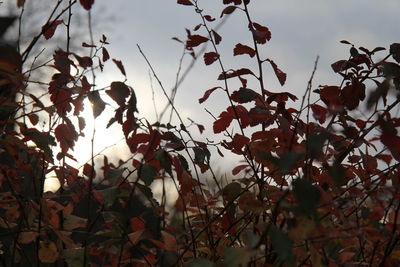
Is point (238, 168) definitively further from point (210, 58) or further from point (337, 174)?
point (337, 174)

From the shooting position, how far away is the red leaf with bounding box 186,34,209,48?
3082mm

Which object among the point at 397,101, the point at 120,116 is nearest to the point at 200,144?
the point at 120,116

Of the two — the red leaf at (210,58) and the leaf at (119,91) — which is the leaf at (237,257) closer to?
the leaf at (119,91)

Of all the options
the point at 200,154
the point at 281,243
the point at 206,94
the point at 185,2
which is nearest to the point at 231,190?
the point at 200,154

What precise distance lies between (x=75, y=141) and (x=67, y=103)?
196 millimetres

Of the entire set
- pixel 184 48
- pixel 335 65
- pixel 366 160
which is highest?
pixel 184 48

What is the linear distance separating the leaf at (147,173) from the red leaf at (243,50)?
0.97m

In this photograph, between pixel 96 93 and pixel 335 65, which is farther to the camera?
pixel 335 65

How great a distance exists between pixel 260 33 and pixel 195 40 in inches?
13.3

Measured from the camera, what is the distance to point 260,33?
3035mm

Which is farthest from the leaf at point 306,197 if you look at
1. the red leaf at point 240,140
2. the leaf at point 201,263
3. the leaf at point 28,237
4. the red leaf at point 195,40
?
the red leaf at point 195,40

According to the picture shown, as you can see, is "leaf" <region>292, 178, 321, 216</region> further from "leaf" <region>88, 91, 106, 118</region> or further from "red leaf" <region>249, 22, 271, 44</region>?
"red leaf" <region>249, 22, 271, 44</region>

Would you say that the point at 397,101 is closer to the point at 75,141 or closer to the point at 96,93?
the point at 96,93

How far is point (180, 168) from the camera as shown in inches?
106
